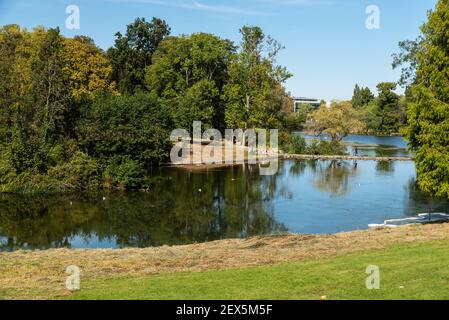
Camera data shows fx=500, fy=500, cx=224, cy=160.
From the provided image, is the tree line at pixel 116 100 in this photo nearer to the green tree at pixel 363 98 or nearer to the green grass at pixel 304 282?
the green grass at pixel 304 282

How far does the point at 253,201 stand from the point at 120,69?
1720 inches

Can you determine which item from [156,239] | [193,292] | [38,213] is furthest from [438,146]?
[38,213]

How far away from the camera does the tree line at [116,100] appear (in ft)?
117

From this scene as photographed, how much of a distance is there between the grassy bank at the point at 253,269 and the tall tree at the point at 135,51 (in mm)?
49299

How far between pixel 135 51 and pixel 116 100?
91.5 feet

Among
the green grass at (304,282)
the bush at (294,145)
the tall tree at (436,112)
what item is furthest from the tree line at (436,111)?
the bush at (294,145)

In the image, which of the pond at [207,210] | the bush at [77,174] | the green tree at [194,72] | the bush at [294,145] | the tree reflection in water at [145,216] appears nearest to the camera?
the tree reflection in water at [145,216]

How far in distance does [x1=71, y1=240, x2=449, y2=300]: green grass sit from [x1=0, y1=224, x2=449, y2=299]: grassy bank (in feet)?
0.06

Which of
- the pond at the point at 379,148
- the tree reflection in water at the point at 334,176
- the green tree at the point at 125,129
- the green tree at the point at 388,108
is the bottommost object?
the tree reflection in water at the point at 334,176

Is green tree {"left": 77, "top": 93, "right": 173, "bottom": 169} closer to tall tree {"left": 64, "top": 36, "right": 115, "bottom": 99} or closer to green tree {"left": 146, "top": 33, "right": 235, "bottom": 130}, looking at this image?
tall tree {"left": 64, "top": 36, "right": 115, "bottom": 99}

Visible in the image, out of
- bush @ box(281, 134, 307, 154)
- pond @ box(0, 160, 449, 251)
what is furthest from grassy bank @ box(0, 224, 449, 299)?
bush @ box(281, 134, 307, 154)

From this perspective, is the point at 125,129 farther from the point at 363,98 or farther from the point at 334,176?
the point at 363,98

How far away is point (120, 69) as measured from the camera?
224 ft

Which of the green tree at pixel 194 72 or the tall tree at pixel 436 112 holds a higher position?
the green tree at pixel 194 72
